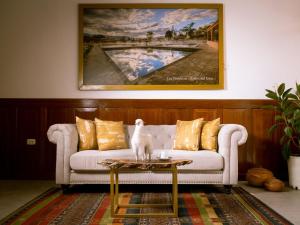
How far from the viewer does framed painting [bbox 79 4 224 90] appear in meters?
5.02

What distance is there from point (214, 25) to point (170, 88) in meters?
1.13

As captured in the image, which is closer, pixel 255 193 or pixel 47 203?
pixel 47 203

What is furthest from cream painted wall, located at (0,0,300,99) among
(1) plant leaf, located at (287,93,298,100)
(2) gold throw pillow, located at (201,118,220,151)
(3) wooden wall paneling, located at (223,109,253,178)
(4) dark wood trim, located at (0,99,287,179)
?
(2) gold throw pillow, located at (201,118,220,151)

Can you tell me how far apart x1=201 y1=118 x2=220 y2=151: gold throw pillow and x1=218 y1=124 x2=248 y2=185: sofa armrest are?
157 mm

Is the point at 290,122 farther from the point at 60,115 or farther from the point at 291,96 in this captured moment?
the point at 60,115

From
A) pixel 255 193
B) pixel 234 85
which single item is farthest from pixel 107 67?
pixel 255 193

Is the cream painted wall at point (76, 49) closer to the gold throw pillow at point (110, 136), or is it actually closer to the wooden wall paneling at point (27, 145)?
the wooden wall paneling at point (27, 145)

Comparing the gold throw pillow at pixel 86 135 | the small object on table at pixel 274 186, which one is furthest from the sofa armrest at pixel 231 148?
the gold throw pillow at pixel 86 135

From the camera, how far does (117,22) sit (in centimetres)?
507

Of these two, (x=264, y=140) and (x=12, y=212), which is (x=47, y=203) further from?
(x=264, y=140)

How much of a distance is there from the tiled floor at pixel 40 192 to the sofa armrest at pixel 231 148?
1.12 feet

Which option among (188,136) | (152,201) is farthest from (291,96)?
(152,201)

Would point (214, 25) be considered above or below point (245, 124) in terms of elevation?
above

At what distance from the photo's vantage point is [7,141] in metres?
4.97
